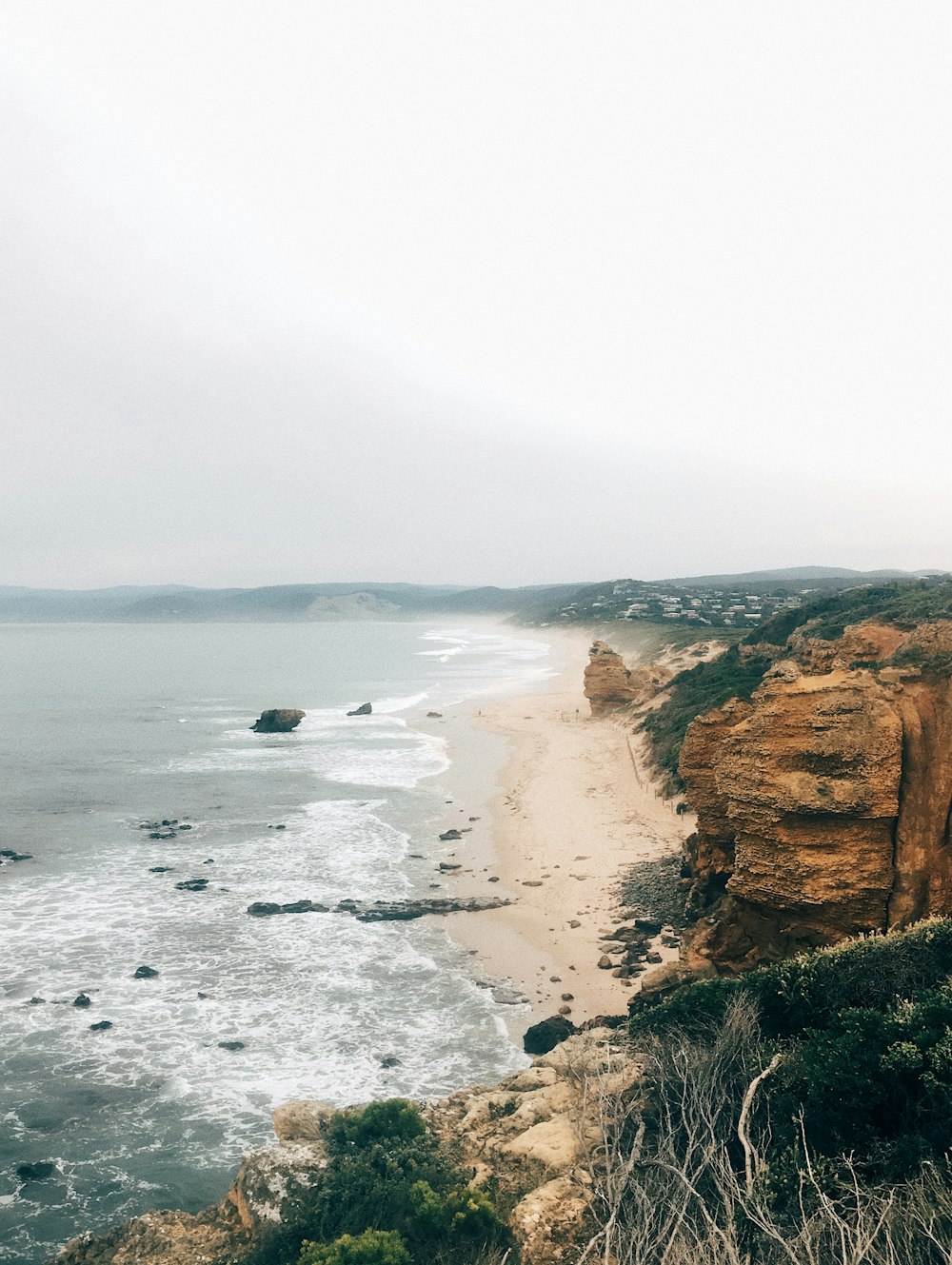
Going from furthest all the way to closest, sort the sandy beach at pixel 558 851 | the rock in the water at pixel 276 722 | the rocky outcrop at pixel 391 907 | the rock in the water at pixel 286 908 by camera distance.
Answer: the rock in the water at pixel 276 722 < the rock in the water at pixel 286 908 < the rocky outcrop at pixel 391 907 < the sandy beach at pixel 558 851

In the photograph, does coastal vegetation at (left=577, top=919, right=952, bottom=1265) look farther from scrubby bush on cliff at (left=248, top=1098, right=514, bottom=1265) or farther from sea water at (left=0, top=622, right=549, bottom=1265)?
sea water at (left=0, top=622, right=549, bottom=1265)

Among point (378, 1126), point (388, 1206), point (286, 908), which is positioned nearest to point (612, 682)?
point (286, 908)

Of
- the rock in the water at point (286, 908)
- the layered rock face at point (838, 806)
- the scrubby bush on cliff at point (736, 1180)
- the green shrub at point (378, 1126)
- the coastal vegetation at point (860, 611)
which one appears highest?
the coastal vegetation at point (860, 611)

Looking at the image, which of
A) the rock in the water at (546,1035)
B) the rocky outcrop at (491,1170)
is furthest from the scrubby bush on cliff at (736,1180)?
the rock in the water at (546,1035)

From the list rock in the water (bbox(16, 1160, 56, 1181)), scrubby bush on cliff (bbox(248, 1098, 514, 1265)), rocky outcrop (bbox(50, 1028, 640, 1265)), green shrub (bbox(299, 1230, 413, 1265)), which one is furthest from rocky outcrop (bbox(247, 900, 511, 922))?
green shrub (bbox(299, 1230, 413, 1265))

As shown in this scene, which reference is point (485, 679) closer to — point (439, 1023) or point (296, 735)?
point (296, 735)

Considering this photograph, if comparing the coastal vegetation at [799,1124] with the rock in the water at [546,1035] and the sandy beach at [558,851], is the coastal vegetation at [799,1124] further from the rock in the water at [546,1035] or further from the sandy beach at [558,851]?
the sandy beach at [558,851]
